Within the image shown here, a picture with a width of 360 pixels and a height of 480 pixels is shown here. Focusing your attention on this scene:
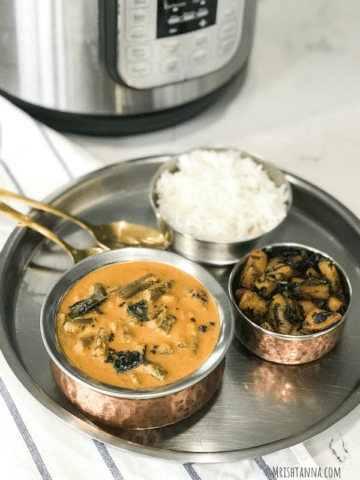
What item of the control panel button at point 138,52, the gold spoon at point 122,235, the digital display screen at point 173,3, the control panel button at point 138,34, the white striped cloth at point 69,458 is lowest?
the white striped cloth at point 69,458

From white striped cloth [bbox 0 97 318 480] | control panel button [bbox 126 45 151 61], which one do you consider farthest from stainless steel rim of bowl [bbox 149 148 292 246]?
white striped cloth [bbox 0 97 318 480]

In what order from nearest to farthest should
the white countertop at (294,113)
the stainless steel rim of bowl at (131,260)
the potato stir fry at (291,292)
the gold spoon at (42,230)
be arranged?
the stainless steel rim of bowl at (131,260), the potato stir fry at (291,292), the gold spoon at (42,230), the white countertop at (294,113)

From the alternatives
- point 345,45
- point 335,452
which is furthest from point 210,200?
point 345,45

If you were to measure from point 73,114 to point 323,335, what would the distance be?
700 mm

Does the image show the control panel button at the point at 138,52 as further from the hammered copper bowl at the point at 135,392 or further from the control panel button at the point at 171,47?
the hammered copper bowl at the point at 135,392

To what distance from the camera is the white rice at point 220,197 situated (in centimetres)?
110

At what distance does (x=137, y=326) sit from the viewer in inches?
33.8

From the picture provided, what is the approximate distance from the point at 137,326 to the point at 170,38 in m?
0.59

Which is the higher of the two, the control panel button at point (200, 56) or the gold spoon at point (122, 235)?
the control panel button at point (200, 56)

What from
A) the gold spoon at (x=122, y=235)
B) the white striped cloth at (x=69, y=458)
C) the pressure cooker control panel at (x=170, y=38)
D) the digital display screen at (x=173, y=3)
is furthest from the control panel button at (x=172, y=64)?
the white striped cloth at (x=69, y=458)

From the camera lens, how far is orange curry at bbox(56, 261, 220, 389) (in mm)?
806

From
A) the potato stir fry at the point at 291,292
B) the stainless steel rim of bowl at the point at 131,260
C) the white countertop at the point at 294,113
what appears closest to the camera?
the stainless steel rim of bowl at the point at 131,260

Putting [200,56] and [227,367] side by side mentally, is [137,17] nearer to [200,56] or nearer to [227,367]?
[200,56]

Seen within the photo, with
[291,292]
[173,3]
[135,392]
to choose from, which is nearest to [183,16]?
[173,3]
